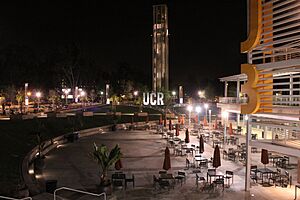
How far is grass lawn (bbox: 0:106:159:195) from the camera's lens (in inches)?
623

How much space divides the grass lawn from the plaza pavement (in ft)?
6.24

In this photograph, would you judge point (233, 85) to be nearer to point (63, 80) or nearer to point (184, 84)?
point (184, 84)

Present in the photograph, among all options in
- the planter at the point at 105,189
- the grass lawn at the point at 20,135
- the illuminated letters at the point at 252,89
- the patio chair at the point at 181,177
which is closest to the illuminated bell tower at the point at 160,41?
the grass lawn at the point at 20,135

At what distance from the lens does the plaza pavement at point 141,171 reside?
13828 mm

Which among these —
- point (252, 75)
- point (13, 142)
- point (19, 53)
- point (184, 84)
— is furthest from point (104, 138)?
point (184, 84)

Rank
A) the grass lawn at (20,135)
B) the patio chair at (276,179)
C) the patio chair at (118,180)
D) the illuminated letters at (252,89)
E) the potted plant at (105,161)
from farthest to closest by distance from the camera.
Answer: the grass lawn at (20,135) → the patio chair at (276,179) → the patio chair at (118,180) → the illuminated letters at (252,89) → the potted plant at (105,161)

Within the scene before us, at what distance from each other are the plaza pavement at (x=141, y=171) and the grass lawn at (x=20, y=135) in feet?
6.24

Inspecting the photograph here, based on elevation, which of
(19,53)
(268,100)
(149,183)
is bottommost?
(149,183)

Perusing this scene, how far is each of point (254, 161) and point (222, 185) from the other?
6767 millimetres

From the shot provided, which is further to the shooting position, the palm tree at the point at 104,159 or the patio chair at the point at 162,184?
the patio chair at the point at 162,184

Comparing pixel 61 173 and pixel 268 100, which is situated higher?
pixel 268 100

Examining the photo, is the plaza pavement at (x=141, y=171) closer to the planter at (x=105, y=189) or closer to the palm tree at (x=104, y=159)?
the planter at (x=105, y=189)

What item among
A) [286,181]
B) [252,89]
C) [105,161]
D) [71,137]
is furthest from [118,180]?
[71,137]

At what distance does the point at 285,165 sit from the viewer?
725 inches
